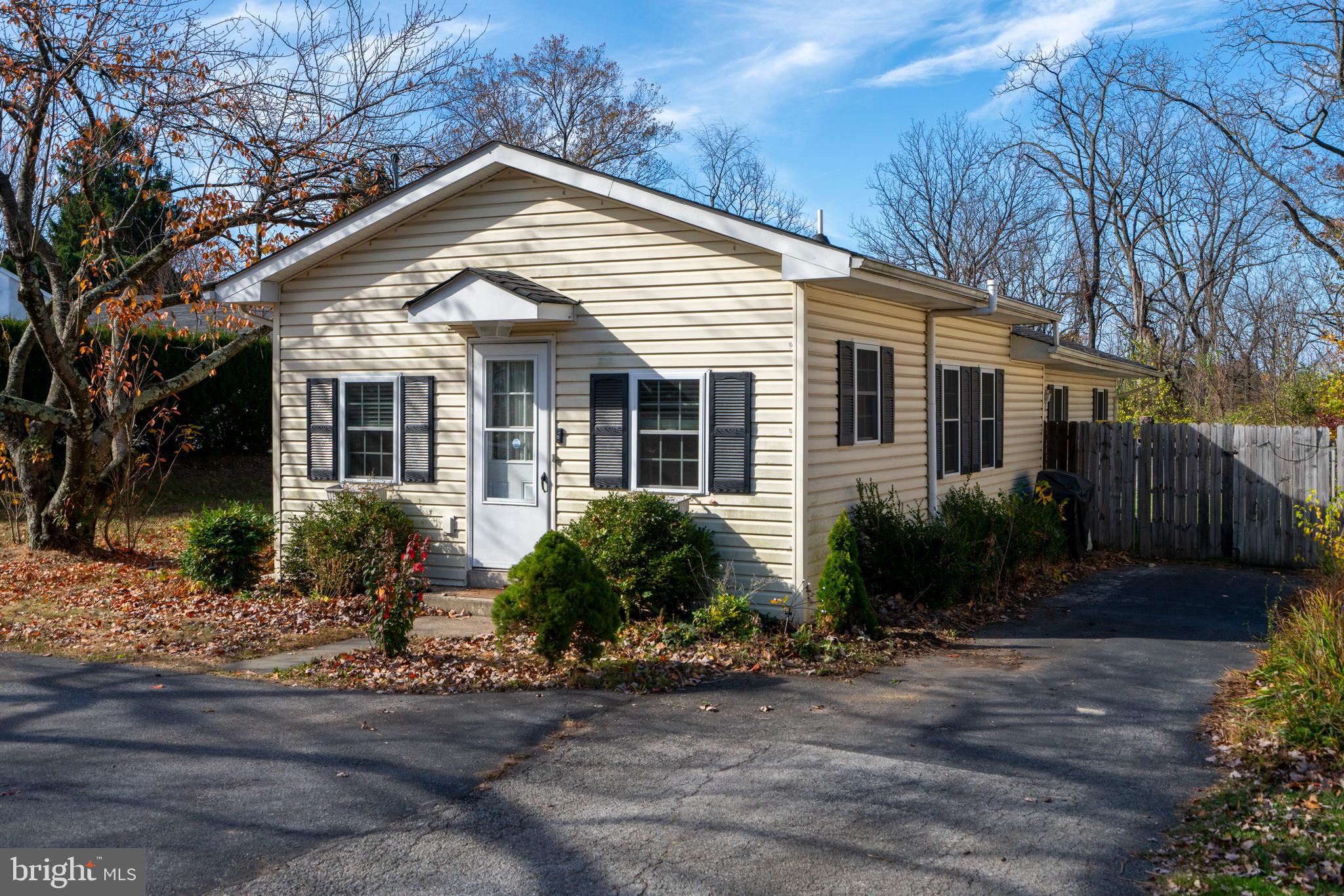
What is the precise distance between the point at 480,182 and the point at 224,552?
5026mm

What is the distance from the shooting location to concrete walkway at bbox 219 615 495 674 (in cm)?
842

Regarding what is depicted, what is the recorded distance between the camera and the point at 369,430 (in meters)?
11.5

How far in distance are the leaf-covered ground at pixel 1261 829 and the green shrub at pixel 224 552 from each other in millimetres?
9720

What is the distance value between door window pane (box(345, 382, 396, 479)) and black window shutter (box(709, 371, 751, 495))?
3.83 meters

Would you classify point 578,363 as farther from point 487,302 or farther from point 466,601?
point 466,601

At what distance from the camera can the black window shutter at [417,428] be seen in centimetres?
1109

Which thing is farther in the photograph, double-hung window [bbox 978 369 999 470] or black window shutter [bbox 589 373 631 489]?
double-hung window [bbox 978 369 999 470]

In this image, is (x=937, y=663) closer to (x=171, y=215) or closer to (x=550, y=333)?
(x=550, y=333)

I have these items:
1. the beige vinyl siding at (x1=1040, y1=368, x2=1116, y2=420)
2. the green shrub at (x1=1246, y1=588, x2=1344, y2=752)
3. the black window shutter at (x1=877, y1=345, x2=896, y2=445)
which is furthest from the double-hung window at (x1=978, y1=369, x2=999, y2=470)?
the green shrub at (x1=1246, y1=588, x2=1344, y2=752)

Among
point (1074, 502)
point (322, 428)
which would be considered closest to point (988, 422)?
point (1074, 502)

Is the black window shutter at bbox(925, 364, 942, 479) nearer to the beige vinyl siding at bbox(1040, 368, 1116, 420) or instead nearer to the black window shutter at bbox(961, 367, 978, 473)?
the black window shutter at bbox(961, 367, 978, 473)

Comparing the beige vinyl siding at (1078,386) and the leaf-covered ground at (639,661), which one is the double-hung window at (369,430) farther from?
the beige vinyl siding at (1078,386)

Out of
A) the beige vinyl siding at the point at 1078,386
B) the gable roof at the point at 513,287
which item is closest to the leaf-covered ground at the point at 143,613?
the gable roof at the point at 513,287

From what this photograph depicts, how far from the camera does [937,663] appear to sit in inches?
340
